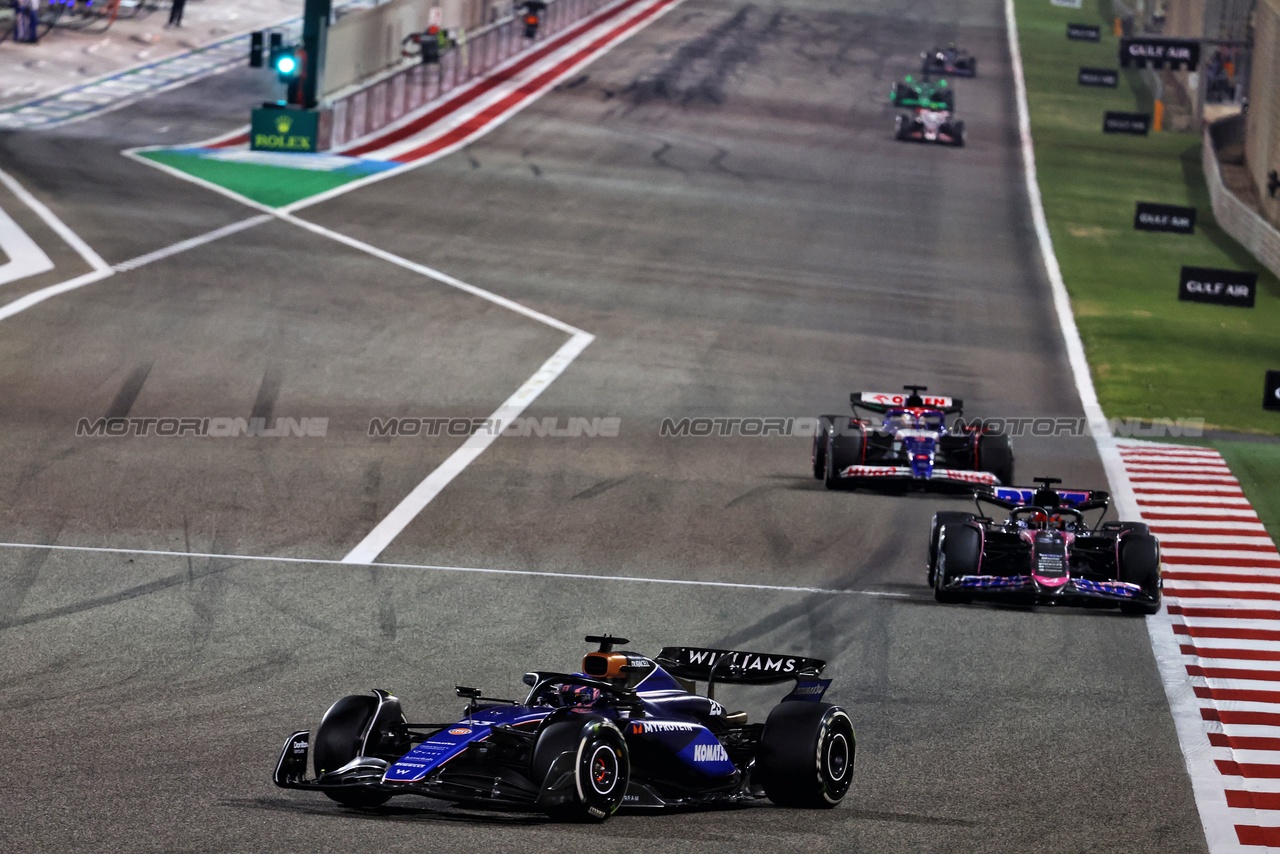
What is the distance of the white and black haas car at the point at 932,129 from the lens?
5416cm

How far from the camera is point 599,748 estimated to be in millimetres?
Answer: 10102

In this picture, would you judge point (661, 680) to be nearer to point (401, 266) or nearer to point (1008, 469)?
point (1008, 469)

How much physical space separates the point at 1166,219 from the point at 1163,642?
29141 mm

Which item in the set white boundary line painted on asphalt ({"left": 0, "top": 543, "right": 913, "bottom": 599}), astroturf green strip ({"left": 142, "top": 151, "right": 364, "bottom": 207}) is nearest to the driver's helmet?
white boundary line painted on asphalt ({"left": 0, "top": 543, "right": 913, "bottom": 599})

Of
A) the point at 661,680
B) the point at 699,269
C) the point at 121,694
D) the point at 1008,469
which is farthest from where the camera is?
the point at 699,269

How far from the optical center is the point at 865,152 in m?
52.1

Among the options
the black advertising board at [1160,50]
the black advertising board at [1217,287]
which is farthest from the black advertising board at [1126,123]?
the black advertising board at [1217,287]

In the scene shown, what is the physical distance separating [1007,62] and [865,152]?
23.1 metres

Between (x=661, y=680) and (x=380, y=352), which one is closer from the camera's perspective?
(x=661, y=680)

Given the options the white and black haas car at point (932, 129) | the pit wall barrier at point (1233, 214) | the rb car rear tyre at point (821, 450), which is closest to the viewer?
the rb car rear tyre at point (821, 450)

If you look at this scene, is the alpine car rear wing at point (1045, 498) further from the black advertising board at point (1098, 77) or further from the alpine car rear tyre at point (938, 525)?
the black advertising board at point (1098, 77)

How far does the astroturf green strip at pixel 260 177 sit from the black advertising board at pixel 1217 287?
18921 mm

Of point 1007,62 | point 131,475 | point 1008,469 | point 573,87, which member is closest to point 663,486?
point 1008,469

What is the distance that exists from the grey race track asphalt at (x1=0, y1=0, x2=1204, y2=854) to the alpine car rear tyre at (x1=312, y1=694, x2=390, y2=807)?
15cm
